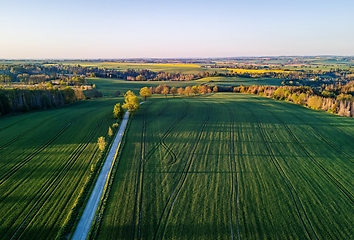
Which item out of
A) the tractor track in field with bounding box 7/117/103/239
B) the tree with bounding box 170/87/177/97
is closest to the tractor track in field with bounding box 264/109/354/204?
the tractor track in field with bounding box 7/117/103/239

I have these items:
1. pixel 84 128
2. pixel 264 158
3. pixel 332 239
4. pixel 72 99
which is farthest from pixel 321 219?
pixel 72 99

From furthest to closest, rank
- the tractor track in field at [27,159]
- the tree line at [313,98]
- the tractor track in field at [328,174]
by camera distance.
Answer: the tree line at [313,98] < the tractor track in field at [27,159] < the tractor track in field at [328,174]

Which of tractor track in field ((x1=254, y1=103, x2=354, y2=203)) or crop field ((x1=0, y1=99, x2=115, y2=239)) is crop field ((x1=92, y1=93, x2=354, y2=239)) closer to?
tractor track in field ((x1=254, y1=103, x2=354, y2=203))

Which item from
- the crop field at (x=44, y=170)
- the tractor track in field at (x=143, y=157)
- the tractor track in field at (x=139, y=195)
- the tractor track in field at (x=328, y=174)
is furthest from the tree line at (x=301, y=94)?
the tractor track in field at (x=139, y=195)

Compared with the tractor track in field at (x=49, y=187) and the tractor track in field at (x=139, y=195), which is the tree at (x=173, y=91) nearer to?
the tractor track in field at (x=139, y=195)

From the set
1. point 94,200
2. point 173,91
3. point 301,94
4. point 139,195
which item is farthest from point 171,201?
point 173,91

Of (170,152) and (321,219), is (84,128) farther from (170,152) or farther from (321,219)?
(321,219)
